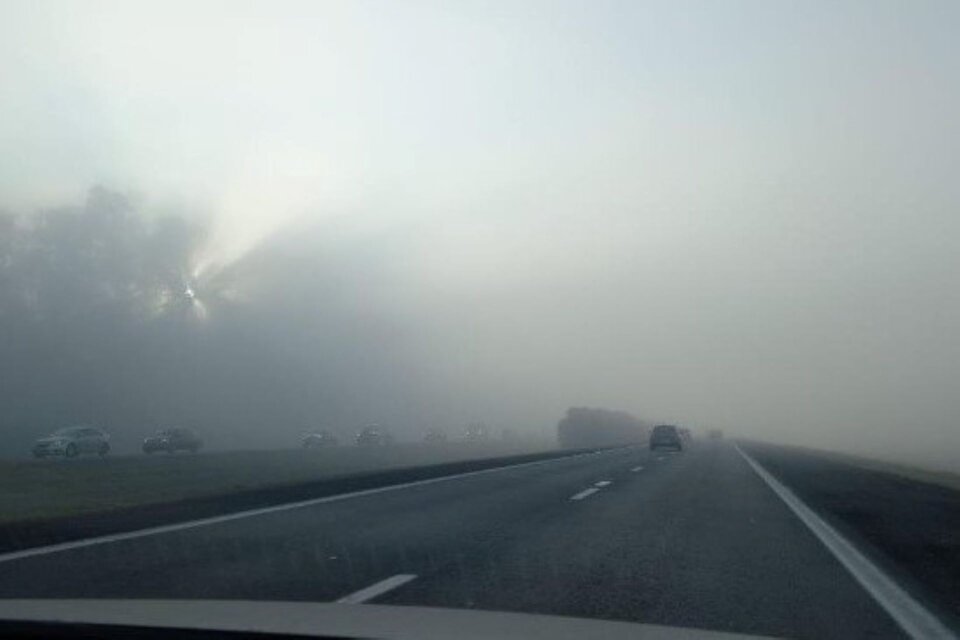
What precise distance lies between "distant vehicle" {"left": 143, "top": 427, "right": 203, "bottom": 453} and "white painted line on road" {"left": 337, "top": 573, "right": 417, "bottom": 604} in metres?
54.0

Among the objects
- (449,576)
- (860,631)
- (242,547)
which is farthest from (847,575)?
(242,547)

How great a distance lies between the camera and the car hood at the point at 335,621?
233 inches

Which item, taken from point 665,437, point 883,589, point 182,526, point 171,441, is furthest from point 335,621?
point 665,437

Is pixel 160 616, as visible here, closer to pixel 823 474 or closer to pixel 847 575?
pixel 847 575

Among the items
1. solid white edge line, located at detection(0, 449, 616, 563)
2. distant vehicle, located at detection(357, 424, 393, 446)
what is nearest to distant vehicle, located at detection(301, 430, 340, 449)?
distant vehicle, located at detection(357, 424, 393, 446)

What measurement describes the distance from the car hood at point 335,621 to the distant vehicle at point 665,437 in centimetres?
6886

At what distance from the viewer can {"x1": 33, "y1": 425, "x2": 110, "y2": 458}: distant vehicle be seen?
53.2 m

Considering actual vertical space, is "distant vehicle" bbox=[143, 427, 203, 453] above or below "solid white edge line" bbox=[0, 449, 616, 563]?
above

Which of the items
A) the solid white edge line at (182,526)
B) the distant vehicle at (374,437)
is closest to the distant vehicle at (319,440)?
the distant vehicle at (374,437)

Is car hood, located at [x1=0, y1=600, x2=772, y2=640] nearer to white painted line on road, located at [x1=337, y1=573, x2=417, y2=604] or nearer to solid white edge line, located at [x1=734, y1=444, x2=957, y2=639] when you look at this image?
white painted line on road, located at [x1=337, y1=573, x2=417, y2=604]

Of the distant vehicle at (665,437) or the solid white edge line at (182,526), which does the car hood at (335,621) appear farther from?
the distant vehicle at (665,437)

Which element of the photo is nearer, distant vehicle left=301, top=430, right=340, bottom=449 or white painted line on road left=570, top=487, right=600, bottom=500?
white painted line on road left=570, top=487, right=600, bottom=500

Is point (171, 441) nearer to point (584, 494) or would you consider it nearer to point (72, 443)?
point (72, 443)

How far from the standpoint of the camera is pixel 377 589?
10.7 m
